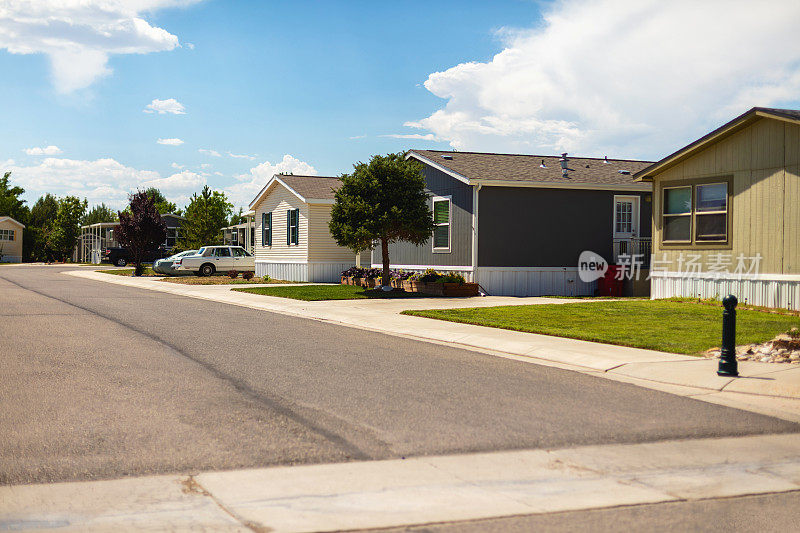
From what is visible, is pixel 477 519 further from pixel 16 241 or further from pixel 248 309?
pixel 16 241

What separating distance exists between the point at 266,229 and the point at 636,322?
83.5ft

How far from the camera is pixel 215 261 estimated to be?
3853 centimetres

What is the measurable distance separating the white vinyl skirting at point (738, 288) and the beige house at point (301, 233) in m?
15.2

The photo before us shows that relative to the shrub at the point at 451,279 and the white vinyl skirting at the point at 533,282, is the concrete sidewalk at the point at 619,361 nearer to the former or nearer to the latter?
the shrub at the point at 451,279

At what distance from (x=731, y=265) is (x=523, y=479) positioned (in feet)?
49.8

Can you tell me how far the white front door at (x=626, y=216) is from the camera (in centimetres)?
2586

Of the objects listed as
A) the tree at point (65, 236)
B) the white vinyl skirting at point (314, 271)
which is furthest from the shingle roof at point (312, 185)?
the tree at point (65, 236)

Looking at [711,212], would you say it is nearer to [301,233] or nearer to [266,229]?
[301,233]

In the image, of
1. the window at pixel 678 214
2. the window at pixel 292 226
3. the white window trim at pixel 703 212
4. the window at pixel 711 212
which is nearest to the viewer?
the white window trim at pixel 703 212

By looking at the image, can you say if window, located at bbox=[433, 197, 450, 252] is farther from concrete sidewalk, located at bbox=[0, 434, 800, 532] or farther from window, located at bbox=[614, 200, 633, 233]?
concrete sidewalk, located at bbox=[0, 434, 800, 532]

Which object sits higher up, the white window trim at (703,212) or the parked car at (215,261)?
the white window trim at (703,212)

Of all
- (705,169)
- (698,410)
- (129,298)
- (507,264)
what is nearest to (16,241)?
(129,298)

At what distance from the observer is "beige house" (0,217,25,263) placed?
3150 inches

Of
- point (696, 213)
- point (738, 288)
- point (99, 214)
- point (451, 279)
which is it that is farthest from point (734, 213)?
point (99, 214)
